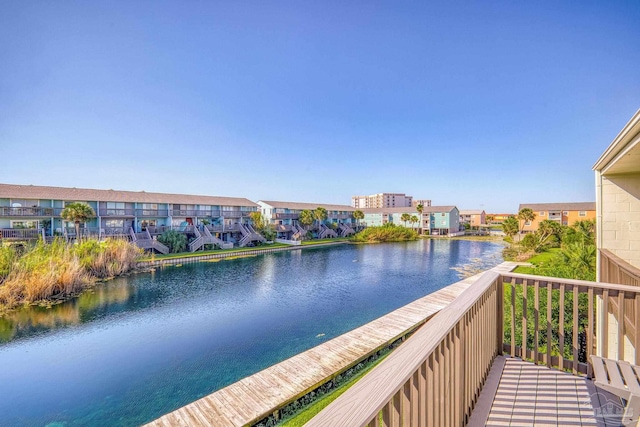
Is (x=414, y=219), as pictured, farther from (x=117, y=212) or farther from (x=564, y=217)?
(x=117, y=212)

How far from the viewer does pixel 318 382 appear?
6438mm

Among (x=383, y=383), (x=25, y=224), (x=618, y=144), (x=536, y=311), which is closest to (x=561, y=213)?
(x=618, y=144)

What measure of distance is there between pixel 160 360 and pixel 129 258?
15.1 metres

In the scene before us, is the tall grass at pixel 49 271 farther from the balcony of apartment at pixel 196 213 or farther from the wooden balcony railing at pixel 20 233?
the balcony of apartment at pixel 196 213

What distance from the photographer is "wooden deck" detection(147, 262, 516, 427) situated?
5406 millimetres

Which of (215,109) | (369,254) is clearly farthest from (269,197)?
(215,109)

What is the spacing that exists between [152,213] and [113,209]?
346 cm

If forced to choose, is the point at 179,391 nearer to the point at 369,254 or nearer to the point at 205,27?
the point at 205,27

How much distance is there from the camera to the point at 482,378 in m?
2.63

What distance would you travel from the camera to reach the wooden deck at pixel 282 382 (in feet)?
17.7

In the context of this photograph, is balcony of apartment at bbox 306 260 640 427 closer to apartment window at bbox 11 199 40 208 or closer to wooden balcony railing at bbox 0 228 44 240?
wooden balcony railing at bbox 0 228 44 240

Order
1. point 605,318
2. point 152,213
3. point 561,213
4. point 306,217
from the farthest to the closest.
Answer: point 561,213, point 306,217, point 152,213, point 605,318

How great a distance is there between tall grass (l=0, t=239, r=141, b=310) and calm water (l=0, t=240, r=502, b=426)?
4.01 feet

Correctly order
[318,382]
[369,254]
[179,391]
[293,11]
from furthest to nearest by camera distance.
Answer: [369,254], [293,11], [179,391], [318,382]
